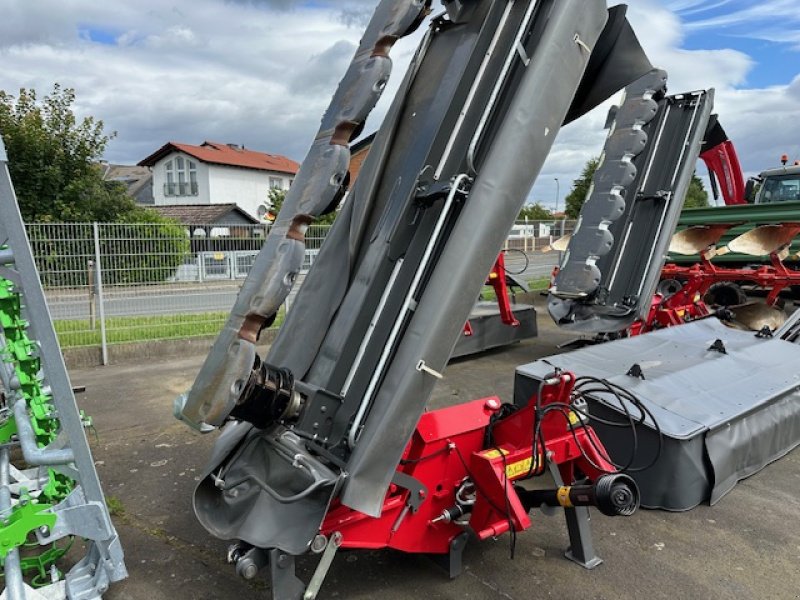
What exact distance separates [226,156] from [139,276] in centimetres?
3541

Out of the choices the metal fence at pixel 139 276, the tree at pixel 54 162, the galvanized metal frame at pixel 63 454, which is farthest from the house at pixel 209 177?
the galvanized metal frame at pixel 63 454

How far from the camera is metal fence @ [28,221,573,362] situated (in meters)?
6.94

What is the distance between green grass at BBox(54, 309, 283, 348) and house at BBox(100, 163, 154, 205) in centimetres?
A: 3656

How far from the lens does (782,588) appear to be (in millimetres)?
2766

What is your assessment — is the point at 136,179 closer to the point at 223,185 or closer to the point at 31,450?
the point at 223,185

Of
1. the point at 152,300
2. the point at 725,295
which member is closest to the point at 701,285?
the point at 725,295

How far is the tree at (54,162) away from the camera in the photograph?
16703 millimetres

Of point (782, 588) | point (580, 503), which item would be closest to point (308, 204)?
point (580, 503)

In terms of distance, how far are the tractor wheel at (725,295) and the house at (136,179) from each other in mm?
38731

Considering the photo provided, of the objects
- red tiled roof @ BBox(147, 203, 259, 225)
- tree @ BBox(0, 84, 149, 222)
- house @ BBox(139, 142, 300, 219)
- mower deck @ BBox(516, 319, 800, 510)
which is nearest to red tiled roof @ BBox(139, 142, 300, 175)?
house @ BBox(139, 142, 300, 219)

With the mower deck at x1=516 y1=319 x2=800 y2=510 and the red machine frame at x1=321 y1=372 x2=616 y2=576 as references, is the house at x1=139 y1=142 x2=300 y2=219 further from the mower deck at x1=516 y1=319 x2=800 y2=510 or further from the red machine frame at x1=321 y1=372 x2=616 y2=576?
the red machine frame at x1=321 y1=372 x2=616 y2=576

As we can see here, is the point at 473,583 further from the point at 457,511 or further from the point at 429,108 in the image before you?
the point at 429,108

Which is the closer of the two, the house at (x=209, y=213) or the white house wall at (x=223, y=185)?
the house at (x=209, y=213)

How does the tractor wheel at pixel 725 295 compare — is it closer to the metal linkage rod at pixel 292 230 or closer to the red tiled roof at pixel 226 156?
the metal linkage rod at pixel 292 230
